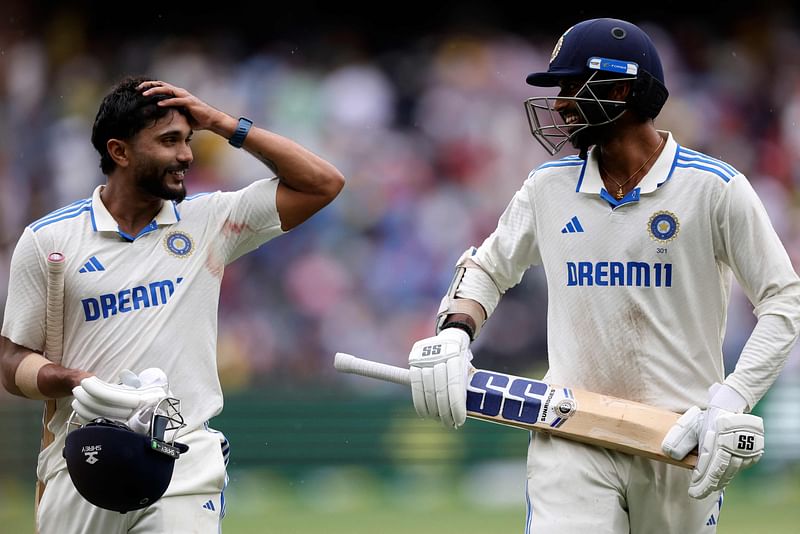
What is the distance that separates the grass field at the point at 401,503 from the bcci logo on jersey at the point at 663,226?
3675mm

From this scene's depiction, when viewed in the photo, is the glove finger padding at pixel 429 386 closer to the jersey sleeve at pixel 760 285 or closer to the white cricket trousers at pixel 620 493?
the white cricket trousers at pixel 620 493

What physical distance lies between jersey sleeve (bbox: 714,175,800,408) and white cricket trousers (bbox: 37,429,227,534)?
1.58 m

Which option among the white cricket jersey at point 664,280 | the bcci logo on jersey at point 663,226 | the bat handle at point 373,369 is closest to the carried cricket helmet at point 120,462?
the bat handle at point 373,369

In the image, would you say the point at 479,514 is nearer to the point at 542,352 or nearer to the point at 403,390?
the point at 403,390

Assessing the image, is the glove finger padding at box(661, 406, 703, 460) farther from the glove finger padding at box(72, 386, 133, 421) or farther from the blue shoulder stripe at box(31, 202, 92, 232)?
the blue shoulder stripe at box(31, 202, 92, 232)

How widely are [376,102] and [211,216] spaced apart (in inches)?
231

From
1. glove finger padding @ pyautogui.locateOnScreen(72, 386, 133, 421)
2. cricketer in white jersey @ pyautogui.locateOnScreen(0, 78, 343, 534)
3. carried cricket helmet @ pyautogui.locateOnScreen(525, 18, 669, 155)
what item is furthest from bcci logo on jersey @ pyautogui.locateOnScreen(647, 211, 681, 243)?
glove finger padding @ pyautogui.locateOnScreen(72, 386, 133, 421)

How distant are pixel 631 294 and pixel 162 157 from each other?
60.1 inches

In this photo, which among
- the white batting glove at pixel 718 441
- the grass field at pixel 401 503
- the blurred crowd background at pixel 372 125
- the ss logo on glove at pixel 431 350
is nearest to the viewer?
the white batting glove at pixel 718 441

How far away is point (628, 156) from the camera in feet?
13.3

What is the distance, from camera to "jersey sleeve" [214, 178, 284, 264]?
4.29 m

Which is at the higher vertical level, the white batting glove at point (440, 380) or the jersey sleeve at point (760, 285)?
the jersey sleeve at point (760, 285)

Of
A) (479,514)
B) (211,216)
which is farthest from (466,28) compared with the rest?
(211,216)

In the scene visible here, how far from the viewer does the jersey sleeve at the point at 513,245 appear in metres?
4.18
